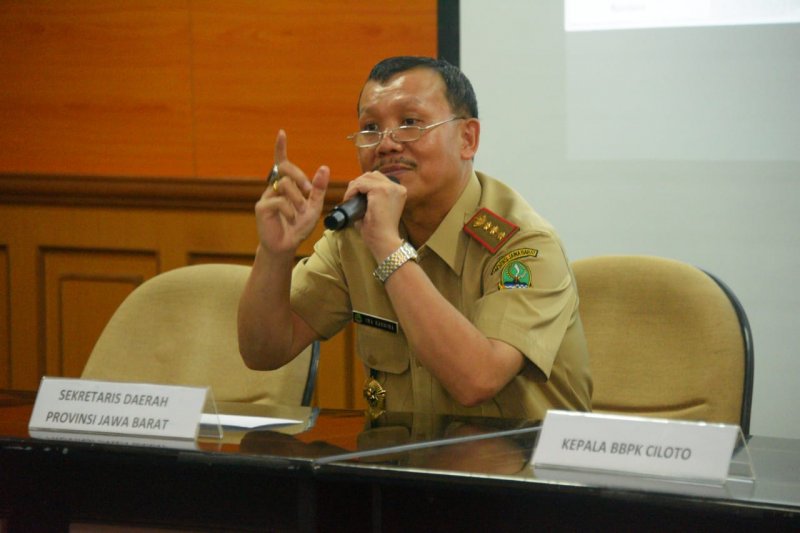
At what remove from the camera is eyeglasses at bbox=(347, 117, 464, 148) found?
1.93m

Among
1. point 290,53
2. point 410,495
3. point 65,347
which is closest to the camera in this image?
point 410,495

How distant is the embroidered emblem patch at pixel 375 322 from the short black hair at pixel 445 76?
400 millimetres

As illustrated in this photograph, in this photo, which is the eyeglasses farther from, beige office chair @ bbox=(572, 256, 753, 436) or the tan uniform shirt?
beige office chair @ bbox=(572, 256, 753, 436)

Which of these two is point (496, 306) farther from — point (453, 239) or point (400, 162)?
point (400, 162)

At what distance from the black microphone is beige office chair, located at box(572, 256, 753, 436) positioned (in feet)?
1.76

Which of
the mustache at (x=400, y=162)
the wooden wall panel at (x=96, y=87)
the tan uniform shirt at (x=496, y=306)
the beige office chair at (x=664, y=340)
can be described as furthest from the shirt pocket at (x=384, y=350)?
the wooden wall panel at (x=96, y=87)

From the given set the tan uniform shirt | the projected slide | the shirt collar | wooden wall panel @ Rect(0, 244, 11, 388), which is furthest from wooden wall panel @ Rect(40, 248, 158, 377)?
the shirt collar

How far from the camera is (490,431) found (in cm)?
152

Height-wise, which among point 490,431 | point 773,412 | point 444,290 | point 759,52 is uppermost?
point 759,52

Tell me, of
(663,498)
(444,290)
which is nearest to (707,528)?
(663,498)

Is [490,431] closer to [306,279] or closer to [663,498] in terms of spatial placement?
[663,498]

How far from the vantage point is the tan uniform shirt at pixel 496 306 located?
5.93 feet

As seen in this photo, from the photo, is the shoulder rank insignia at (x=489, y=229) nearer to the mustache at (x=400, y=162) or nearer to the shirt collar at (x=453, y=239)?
the shirt collar at (x=453, y=239)

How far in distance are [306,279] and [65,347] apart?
1733 mm
